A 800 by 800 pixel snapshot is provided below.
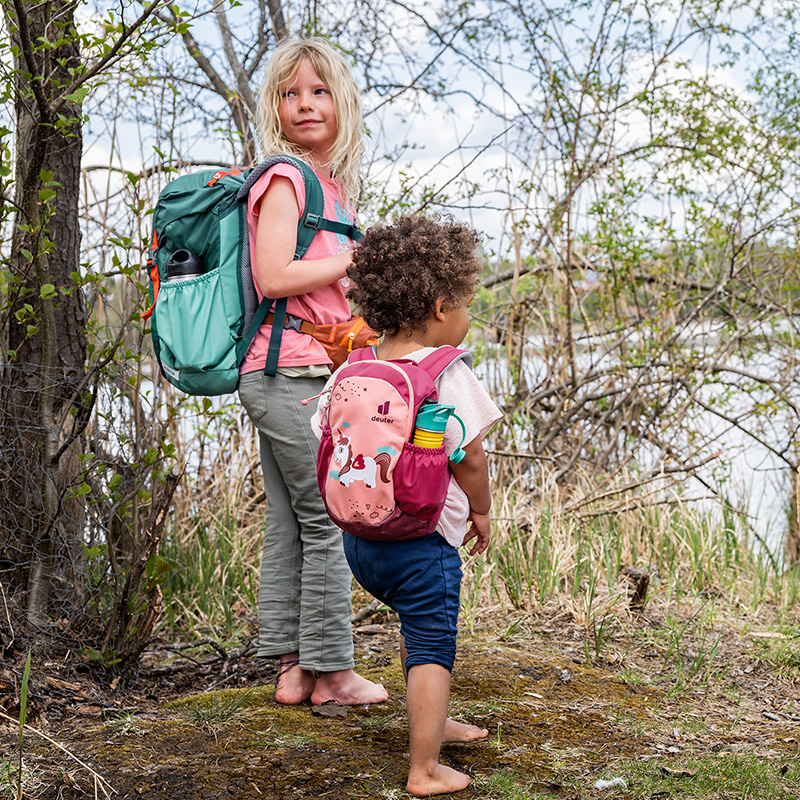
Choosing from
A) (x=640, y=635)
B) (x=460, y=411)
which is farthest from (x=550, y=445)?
(x=460, y=411)

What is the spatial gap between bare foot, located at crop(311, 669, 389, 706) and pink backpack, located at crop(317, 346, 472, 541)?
2.53 feet

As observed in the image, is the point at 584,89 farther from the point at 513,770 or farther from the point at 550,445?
the point at 513,770

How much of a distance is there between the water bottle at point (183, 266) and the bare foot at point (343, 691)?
126 centimetres

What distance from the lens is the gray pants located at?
260cm

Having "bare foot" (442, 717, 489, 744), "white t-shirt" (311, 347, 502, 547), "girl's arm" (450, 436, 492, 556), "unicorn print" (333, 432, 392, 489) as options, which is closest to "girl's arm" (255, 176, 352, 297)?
"white t-shirt" (311, 347, 502, 547)

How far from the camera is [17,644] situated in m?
2.85

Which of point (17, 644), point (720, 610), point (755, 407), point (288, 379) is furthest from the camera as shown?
point (755, 407)

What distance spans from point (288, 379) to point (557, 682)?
140 cm

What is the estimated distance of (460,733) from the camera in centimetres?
246

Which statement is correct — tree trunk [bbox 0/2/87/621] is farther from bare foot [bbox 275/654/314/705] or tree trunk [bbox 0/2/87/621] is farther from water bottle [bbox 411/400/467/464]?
water bottle [bbox 411/400/467/464]

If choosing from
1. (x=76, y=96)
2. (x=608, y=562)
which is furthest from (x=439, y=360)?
(x=608, y=562)

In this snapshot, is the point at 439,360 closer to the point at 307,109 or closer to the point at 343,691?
the point at 307,109

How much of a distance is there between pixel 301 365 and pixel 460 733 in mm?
1116

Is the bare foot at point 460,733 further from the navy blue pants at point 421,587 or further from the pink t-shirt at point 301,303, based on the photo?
the pink t-shirt at point 301,303
